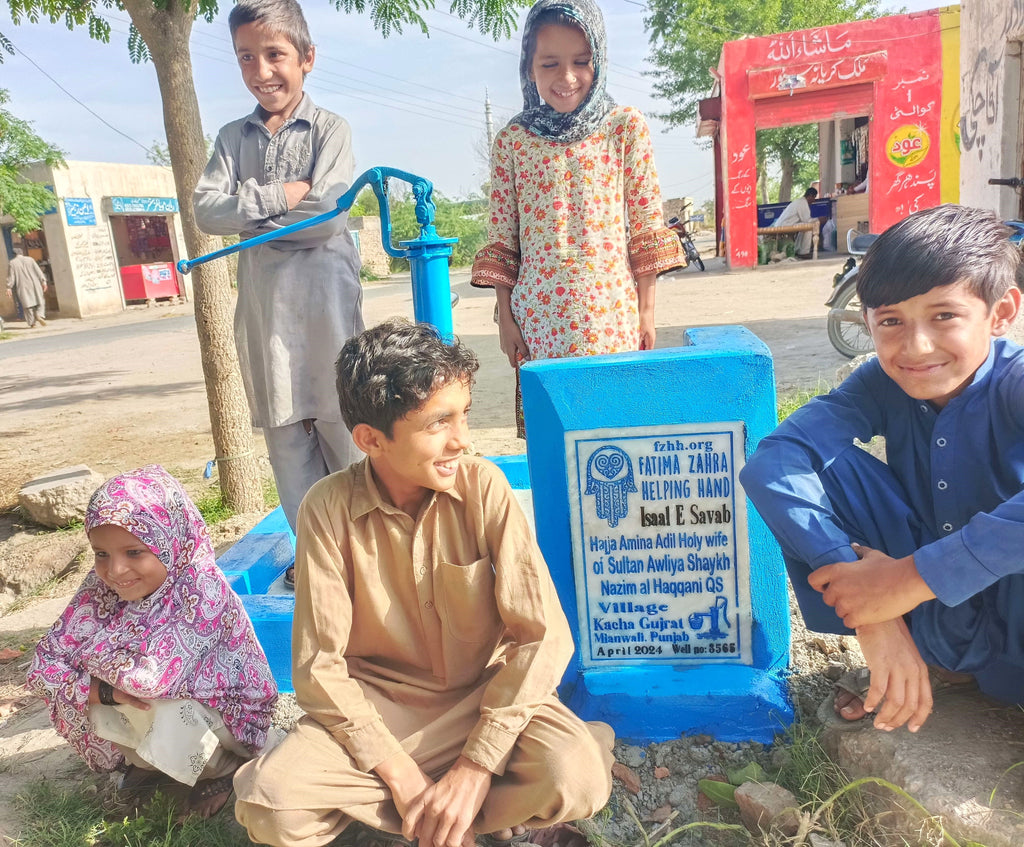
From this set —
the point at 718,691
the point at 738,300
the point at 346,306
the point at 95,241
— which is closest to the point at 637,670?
the point at 718,691

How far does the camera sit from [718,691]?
206 centimetres

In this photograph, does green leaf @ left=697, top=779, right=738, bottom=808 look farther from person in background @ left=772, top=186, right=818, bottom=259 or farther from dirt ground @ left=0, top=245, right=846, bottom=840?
person in background @ left=772, top=186, right=818, bottom=259

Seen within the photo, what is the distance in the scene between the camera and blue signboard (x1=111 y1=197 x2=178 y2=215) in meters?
23.0

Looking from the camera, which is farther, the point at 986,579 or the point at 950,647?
the point at 950,647

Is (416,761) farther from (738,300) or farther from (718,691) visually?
(738,300)

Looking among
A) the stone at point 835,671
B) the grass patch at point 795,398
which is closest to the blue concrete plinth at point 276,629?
the stone at point 835,671

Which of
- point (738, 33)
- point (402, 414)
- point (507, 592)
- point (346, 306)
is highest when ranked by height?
point (738, 33)

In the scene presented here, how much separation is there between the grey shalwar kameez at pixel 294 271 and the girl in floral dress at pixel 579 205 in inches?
21.1

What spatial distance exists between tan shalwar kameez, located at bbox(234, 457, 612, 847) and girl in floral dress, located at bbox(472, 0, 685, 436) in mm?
822

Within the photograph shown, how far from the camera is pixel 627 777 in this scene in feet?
A: 6.56

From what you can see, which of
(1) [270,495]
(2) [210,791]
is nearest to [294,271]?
(2) [210,791]

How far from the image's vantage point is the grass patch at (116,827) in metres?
1.91

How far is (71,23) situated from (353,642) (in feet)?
13.2

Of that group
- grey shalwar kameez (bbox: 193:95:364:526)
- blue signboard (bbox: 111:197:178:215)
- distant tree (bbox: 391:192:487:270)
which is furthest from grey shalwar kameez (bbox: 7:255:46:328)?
grey shalwar kameez (bbox: 193:95:364:526)
